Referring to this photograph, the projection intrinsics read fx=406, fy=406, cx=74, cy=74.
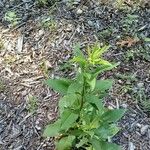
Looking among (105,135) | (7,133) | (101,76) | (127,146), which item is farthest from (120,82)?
(7,133)

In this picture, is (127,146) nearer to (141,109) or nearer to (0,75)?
(141,109)

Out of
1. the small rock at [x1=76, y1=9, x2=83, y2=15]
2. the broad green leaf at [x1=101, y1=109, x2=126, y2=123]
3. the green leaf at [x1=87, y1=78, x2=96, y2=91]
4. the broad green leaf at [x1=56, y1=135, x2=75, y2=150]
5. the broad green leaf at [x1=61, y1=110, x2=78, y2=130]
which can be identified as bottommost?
the broad green leaf at [x1=56, y1=135, x2=75, y2=150]

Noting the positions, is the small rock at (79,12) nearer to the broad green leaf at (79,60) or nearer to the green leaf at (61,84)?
the green leaf at (61,84)

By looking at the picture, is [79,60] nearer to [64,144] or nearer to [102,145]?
[102,145]

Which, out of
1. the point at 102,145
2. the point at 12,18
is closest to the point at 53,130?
the point at 102,145

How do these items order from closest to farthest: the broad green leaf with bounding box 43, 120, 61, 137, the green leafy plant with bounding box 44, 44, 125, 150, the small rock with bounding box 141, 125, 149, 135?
1. the green leafy plant with bounding box 44, 44, 125, 150
2. the broad green leaf with bounding box 43, 120, 61, 137
3. the small rock with bounding box 141, 125, 149, 135

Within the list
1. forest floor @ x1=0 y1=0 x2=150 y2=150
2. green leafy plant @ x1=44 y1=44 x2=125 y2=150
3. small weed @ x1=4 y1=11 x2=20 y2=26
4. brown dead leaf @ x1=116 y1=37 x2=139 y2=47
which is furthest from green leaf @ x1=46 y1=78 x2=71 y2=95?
small weed @ x1=4 y1=11 x2=20 y2=26

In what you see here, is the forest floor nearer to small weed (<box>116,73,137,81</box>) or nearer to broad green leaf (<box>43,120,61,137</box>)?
small weed (<box>116,73,137,81</box>)

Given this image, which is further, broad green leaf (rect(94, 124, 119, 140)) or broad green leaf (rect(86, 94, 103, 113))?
broad green leaf (rect(94, 124, 119, 140))
